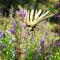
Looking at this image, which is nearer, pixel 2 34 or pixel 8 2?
pixel 2 34

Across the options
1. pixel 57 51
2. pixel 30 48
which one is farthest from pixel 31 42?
pixel 57 51

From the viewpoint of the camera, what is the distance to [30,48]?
159 inches

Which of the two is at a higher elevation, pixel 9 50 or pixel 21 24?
pixel 21 24

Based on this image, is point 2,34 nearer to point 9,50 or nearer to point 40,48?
point 9,50

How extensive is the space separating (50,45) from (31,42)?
1.20ft

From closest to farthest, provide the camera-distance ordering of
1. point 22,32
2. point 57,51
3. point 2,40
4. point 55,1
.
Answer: point 22,32
point 2,40
point 57,51
point 55,1

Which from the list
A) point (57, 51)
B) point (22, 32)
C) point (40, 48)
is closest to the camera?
point (22, 32)

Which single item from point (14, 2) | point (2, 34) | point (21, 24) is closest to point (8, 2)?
point (14, 2)

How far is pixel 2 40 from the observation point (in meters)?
3.97

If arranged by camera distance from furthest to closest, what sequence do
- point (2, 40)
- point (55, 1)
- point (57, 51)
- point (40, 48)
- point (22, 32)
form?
point (55, 1) < point (57, 51) < point (2, 40) < point (40, 48) < point (22, 32)

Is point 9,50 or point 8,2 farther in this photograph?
point 8,2

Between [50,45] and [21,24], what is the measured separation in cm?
77

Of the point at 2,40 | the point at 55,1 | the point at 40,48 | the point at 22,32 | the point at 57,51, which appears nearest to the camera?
the point at 22,32

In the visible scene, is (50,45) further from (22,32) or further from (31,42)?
(22,32)
